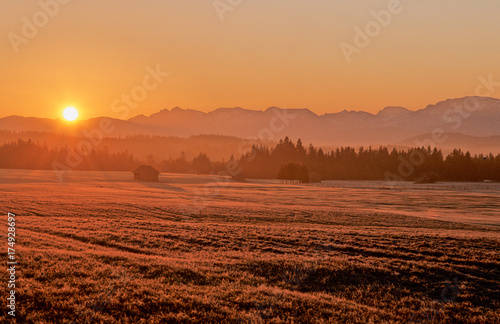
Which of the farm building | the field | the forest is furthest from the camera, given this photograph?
the forest

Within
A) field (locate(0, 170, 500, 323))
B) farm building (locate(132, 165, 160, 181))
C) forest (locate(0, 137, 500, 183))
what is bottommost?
field (locate(0, 170, 500, 323))

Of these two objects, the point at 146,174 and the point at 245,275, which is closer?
the point at 245,275

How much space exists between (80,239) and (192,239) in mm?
7475

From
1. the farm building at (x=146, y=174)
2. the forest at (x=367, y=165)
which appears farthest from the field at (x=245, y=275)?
the forest at (x=367, y=165)

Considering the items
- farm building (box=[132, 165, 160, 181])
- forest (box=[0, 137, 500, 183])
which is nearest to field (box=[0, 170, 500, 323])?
farm building (box=[132, 165, 160, 181])

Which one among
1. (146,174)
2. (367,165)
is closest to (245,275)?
(146,174)

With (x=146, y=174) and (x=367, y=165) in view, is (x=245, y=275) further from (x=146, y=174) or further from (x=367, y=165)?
(x=367, y=165)

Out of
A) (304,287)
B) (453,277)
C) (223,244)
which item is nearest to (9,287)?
(304,287)

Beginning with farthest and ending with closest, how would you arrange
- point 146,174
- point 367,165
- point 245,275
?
point 367,165 < point 146,174 < point 245,275

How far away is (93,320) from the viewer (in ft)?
39.9

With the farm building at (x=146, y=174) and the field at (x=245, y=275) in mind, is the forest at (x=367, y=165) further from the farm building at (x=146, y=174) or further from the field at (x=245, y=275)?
the field at (x=245, y=275)

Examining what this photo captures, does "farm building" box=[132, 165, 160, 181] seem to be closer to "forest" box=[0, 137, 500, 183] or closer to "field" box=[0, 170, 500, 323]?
"forest" box=[0, 137, 500, 183]

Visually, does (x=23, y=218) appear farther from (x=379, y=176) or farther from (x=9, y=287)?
(x=379, y=176)

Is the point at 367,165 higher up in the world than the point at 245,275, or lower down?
higher up
